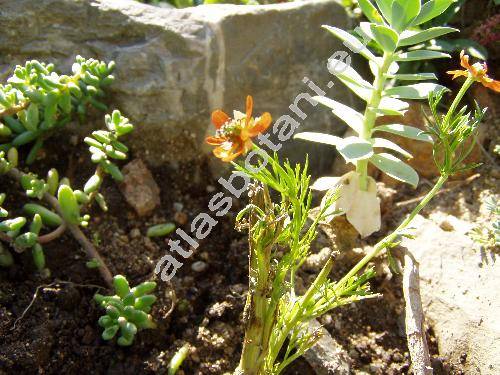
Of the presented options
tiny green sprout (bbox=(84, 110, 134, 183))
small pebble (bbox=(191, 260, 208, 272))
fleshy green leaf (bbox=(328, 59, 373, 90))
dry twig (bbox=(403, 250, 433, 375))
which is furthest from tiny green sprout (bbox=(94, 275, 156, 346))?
fleshy green leaf (bbox=(328, 59, 373, 90))

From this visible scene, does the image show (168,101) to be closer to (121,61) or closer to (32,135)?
(121,61)

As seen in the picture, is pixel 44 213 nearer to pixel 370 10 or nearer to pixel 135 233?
pixel 135 233

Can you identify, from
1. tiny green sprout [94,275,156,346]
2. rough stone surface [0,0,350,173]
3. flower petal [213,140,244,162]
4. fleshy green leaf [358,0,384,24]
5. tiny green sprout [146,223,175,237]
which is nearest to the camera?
flower petal [213,140,244,162]

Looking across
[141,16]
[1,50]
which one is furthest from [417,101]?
[1,50]

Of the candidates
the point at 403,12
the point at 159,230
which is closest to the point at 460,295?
the point at 403,12

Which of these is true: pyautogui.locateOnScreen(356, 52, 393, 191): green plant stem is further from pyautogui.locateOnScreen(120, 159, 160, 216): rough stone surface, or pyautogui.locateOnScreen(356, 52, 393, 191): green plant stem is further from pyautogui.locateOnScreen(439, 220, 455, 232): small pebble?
pyautogui.locateOnScreen(120, 159, 160, 216): rough stone surface

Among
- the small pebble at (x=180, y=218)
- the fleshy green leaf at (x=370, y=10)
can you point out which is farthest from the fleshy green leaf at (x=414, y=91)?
the small pebble at (x=180, y=218)
